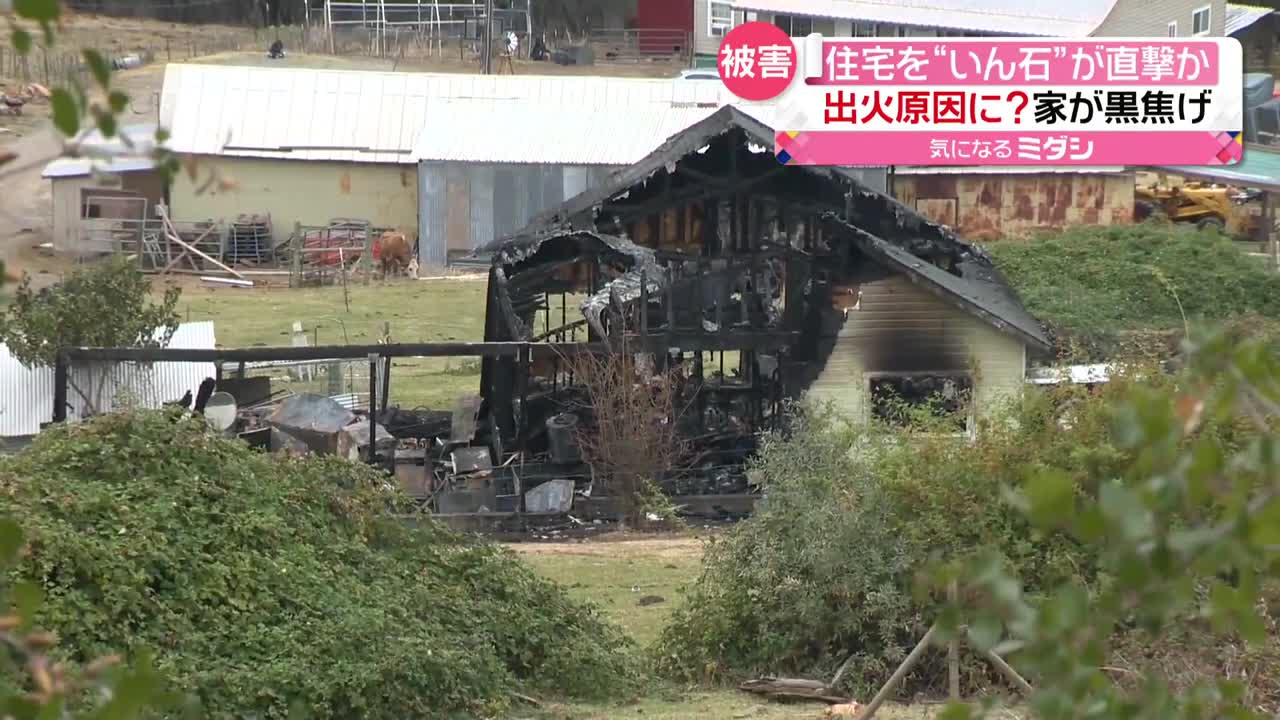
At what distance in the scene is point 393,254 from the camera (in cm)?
4025

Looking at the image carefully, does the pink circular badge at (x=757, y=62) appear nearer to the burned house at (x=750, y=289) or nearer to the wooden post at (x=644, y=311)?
the burned house at (x=750, y=289)

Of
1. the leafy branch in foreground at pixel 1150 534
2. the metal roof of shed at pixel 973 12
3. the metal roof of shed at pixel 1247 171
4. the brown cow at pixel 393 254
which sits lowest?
the leafy branch in foreground at pixel 1150 534

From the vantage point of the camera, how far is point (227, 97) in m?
44.4

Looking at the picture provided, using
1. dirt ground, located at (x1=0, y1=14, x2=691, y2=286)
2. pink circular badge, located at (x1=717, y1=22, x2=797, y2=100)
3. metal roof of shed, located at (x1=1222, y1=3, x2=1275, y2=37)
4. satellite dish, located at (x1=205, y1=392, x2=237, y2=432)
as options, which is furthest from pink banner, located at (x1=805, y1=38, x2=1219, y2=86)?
metal roof of shed, located at (x1=1222, y1=3, x2=1275, y2=37)

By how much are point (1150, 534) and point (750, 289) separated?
22.4 m

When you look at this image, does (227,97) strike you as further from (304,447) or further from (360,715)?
(360,715)

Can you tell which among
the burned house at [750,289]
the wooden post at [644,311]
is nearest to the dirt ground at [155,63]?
the burned house at [750,289]

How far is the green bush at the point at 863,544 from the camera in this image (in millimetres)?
12805

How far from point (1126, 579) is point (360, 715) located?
9158mm

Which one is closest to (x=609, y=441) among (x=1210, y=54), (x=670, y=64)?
(x=1210, y=54)

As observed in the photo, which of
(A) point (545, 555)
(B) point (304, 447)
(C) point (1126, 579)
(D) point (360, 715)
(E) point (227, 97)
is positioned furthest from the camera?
(E) point (227, 97)

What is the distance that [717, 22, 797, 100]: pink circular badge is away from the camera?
34.1 meters

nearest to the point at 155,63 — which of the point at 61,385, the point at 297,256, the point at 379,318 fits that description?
the point at 297,256

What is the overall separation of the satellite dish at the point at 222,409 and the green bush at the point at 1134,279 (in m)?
12.2
